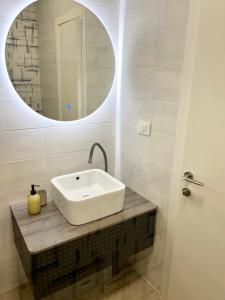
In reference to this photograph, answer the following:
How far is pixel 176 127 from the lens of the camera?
1343 millimetres

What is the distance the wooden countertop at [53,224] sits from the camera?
1203mm

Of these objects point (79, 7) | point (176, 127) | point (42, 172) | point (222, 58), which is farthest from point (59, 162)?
point (222, 58)

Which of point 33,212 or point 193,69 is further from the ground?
point 193,69

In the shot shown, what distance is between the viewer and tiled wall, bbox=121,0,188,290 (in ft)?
4.27

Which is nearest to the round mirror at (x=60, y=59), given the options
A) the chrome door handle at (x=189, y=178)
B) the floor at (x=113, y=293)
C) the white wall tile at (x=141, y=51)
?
the white wall tile at (x=141, y=51)

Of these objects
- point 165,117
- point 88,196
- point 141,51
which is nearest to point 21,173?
point 88,196

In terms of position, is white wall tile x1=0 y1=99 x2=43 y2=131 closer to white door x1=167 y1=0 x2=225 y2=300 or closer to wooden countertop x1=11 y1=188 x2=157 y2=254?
wooden countertop x1=11 y1=188 x2=157 y2=254

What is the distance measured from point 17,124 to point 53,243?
737mm

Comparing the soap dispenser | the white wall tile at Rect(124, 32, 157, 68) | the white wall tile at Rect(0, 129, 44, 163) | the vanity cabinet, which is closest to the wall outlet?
the white wall tile at Rect(124, 32, 157, 68)

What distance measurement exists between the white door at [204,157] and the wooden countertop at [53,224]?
289 millimetres

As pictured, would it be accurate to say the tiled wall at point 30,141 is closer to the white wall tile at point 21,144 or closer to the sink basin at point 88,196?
the white wall tile at point 21,144

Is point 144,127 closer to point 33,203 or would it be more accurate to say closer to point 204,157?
point 204,157

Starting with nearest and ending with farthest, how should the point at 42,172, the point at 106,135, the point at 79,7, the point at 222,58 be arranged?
1. the point at 222,58
2. the point at 79,7
3. the point at 42,172
4. the point at 106,135

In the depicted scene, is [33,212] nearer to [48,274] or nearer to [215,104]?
[48,274]
